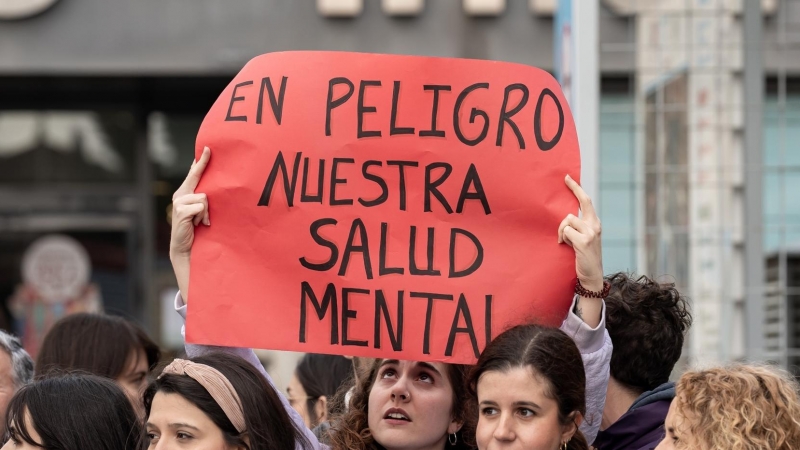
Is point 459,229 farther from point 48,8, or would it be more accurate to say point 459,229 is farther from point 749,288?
point 48,8

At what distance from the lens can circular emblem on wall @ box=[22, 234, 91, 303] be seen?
10.0m

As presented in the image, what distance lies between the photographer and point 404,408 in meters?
3.38

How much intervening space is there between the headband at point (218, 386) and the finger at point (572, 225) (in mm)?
934

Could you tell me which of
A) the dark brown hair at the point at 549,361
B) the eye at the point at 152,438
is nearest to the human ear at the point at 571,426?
the dark brown hair at the point at 549,361

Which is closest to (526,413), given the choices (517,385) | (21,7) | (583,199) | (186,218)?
(517,385)

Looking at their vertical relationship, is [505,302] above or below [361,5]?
below

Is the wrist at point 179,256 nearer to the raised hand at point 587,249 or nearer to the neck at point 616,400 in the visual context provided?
the raised hand at point 587,249

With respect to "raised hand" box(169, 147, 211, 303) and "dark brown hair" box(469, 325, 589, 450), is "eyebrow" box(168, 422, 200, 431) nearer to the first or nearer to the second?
"raised hand" box(169, 147, 211, 303)

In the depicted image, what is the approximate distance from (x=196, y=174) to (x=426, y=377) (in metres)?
0.84

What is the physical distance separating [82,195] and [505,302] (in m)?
7.19

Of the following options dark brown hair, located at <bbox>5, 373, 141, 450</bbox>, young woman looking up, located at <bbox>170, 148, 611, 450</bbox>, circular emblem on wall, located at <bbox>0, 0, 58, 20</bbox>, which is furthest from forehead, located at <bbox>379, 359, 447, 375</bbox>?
circular emblem on wall, located at <bbox>0, 0, 58, 20</bbox>

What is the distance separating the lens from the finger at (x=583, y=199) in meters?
3.35

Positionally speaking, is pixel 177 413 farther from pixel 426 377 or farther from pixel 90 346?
pixel 90 346

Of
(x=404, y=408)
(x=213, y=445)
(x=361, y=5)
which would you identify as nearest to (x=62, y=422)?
(x=213, y=445)
